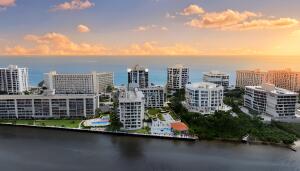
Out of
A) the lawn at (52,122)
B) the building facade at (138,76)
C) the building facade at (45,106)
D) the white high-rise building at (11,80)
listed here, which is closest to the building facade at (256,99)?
the building facade at (138,76)

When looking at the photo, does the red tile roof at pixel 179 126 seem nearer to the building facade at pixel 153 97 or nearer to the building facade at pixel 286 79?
the building facade at pixel 153 97

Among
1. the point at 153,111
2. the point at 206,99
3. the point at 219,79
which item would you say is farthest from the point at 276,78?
the point at 153,111

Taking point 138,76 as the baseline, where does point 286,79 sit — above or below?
below

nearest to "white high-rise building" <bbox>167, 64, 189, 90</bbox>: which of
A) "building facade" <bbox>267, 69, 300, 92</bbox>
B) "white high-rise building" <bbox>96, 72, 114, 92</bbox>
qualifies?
"white high-rise building" <bbox>96, 72, 114, 92</bbox>

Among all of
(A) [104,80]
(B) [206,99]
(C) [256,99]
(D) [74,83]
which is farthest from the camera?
(A) [104,80]

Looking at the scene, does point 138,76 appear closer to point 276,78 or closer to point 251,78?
point 251,78

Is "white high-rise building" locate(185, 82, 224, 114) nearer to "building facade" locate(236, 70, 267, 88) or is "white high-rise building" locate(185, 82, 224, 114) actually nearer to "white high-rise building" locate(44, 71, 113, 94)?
"building facade" locate(236, 70, 267, 88)

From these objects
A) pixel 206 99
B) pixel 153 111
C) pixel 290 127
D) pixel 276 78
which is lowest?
pixel 290 127
